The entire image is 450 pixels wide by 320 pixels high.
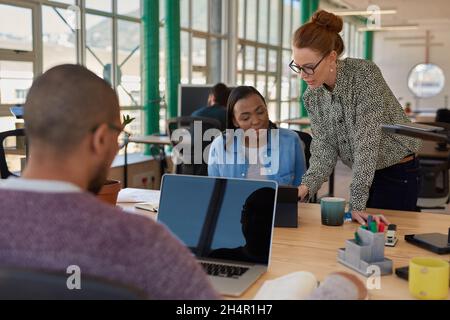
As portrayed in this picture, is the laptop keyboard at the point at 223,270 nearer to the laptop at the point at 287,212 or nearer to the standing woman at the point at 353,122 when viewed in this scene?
the laptop at the point at 287,212

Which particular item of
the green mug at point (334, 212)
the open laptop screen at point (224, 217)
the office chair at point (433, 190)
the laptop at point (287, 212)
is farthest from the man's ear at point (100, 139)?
the office chair at point (433, 190)

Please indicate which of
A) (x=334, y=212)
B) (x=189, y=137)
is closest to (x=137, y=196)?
(x=334, y=212)

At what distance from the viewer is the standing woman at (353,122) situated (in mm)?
2023

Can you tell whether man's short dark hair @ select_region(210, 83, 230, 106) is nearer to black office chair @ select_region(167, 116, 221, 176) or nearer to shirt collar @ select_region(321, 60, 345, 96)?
black office chair @ select_region(167, 116, 221, 176)

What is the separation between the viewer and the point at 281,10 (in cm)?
1063

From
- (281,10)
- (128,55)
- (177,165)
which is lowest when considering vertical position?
Result: (177,165)

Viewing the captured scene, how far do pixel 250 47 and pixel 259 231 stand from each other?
8.17 m

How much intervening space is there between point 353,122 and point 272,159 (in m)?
0.56

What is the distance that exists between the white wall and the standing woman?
532 inches

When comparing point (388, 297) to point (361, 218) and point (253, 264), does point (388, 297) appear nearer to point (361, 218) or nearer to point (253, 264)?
point (253, 264)

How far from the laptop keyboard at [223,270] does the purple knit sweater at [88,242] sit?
0.52m

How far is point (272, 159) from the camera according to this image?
2.56 meters

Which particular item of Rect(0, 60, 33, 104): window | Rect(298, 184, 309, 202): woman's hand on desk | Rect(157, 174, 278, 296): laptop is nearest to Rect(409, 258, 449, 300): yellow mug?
Rect(157, 174, 278, 296): laptop
